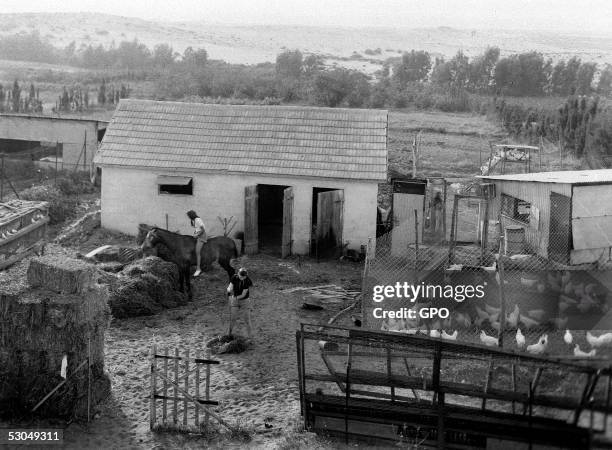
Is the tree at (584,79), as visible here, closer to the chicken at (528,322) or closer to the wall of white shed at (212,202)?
the wall of white shed at (212,202)

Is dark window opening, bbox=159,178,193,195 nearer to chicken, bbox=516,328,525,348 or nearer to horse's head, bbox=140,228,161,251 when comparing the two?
horse's head, bbox=140,228,161,251

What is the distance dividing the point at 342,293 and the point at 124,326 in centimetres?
483

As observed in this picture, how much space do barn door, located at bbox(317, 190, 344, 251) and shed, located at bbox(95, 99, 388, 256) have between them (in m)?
0.03

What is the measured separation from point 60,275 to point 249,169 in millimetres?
10309

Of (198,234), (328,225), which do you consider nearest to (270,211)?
(328,225)

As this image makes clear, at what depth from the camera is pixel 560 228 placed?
19.2 m

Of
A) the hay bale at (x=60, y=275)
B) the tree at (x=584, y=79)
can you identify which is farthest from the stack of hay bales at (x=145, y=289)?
the tree at (x=584, y=79)

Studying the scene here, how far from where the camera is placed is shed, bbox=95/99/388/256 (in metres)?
22.5

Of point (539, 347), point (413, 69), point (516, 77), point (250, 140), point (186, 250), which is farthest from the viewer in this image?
point (413, 69)

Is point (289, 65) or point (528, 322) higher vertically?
point (289, 65)

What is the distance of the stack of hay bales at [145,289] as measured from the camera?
17.5 meters

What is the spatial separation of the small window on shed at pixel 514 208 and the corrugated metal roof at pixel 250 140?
3.34 metres

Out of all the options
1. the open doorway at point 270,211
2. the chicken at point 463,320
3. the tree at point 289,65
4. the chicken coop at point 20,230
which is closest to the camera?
the chicken at point 463,320

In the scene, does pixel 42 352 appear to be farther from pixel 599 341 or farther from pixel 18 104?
pixel 18 104
